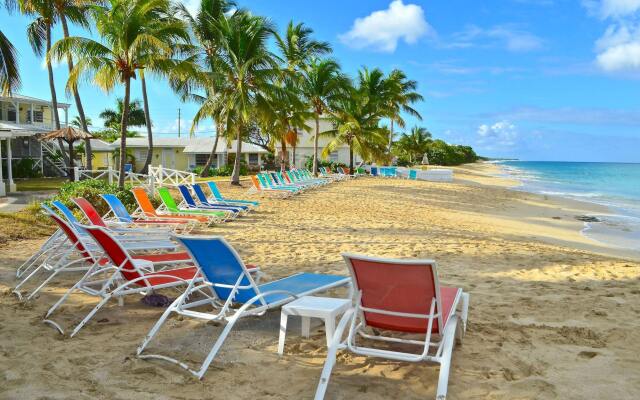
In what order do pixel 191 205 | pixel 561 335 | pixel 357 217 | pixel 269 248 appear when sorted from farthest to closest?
1. pixel 357 217
2. pixel 191 205
3. pixel 269 248
4. pixel 561 335

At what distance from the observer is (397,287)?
3260 mm

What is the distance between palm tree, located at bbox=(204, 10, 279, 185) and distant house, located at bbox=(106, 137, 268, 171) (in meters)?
15.6

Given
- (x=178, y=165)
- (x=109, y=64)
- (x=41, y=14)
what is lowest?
(x=178, y=165)

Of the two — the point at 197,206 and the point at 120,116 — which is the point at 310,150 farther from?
the point at 197,206

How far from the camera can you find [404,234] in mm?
10055

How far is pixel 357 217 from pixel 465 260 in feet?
17.9

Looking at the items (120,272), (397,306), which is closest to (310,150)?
(120,272)

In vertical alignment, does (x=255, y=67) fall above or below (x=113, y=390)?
above

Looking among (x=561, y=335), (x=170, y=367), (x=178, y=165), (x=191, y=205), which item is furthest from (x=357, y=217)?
(x=178, y=165)

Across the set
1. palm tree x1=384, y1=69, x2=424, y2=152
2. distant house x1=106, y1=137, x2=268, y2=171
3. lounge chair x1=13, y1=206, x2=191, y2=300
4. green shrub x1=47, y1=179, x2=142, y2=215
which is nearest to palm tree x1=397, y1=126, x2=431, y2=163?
palm tree x1=384, y1=69, x2=424, y2=152

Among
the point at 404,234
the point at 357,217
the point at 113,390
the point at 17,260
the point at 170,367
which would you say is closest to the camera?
the point at 113,390

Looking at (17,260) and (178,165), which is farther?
(178,165)

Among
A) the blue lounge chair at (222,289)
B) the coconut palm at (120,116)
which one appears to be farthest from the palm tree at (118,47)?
the coconut palm at (120,116)

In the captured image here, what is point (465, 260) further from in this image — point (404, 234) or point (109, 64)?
point (109, 64)
